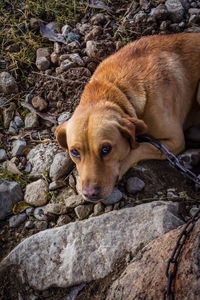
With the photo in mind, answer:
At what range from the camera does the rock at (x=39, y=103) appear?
4145 millimetres

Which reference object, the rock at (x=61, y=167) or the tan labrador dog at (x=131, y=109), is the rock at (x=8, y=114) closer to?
the rock at (x=61, y=167)

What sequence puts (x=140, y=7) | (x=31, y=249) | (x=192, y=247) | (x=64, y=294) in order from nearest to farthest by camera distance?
1. (x=192, y=247)
2. (x=64, y=294)
3. (x=31, y=249)
4. (x=140, y=7)

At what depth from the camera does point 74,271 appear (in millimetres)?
2359

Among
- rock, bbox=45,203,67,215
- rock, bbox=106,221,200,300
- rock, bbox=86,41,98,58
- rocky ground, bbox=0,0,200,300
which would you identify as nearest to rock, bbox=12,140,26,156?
rocky ground, bbox=0,0,200,300

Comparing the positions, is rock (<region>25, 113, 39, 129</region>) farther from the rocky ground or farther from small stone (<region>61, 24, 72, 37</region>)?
small stone (<region>61, 24, 72, 37</region>)

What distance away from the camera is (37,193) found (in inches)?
129

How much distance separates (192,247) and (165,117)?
1.81 m

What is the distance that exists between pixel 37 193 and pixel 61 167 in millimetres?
401

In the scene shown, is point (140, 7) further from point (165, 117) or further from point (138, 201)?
point (138, 201)

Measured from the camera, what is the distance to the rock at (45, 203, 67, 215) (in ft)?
10.0

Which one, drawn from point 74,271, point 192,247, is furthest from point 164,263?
point 74,271

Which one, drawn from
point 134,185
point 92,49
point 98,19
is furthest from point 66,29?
point 134,185

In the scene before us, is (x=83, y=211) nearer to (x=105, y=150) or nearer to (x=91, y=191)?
(x=91, y=191)

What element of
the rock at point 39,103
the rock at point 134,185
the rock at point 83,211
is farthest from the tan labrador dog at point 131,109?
the rock at point 39,103
